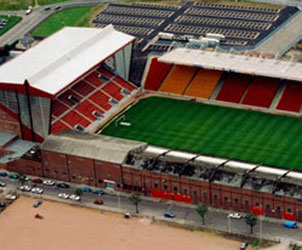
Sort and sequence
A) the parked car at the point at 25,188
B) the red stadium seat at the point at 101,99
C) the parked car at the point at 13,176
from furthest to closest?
the red stadium seat at the point at 101,99 < the parked car at the point at 13,176 < the parked car at the point at 25,188

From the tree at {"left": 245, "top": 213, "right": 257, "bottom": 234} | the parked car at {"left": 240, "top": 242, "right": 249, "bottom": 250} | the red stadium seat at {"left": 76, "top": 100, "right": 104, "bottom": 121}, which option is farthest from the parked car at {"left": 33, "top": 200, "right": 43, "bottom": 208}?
the parked car at {"left": 240, "top": 242, "right": 249, "bottom": 250}

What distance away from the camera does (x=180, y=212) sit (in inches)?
6078

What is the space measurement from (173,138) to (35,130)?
92.3 ft

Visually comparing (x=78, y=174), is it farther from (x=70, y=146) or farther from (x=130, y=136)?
(x=130, y=136)

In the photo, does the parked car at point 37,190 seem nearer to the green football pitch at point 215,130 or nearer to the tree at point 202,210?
the green football pitch at point 215,130

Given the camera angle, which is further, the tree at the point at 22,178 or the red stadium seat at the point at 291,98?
the red stadium seat at the point at 291,98

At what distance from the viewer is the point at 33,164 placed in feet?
558

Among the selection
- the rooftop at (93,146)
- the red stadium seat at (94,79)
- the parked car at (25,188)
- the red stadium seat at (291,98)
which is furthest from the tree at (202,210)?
the red stadium seat at (94,79)

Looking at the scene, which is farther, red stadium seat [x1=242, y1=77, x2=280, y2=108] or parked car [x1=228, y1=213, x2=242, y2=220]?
red stadium seat [x1=242, y1=77, x2=280, y2=108]

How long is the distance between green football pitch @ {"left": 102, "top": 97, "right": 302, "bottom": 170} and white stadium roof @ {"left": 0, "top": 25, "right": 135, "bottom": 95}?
542 inches

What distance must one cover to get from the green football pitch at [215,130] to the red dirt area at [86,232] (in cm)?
2621

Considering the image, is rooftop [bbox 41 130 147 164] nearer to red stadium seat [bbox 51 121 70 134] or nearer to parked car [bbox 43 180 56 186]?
red stadium seat [bbox 51 121 70 134]

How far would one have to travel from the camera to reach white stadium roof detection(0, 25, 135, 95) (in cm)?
17688

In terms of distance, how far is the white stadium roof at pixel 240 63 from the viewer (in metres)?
186
